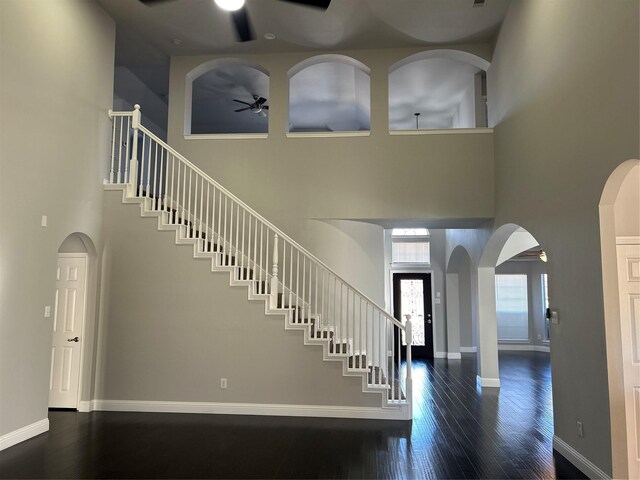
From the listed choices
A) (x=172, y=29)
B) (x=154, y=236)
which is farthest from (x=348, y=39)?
(x=154, y=236)

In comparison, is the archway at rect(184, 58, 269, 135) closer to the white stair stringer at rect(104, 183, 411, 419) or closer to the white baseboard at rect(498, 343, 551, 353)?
the white stair stringer at rect(104, 183, 411, 419)

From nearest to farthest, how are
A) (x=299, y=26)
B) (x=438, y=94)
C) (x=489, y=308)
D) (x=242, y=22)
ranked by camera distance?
1. (x=242, y=22)
2. (x=299, y=26)
3. (x=489, y=308)
4. (x=438, y=94)

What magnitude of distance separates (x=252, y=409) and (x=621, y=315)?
4.31 meters

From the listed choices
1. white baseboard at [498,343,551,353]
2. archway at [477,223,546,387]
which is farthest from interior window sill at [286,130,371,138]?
white baseboard at [498,343,551,353]

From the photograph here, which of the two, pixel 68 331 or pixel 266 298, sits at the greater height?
pixel 266 298

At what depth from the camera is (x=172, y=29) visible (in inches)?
267

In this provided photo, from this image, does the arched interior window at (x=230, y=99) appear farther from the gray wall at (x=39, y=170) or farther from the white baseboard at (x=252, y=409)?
the white baseboard at (x=252, y=409)

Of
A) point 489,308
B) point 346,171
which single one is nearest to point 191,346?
point 346,171

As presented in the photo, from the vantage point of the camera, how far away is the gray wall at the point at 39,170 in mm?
4484

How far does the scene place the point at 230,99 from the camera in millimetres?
9945

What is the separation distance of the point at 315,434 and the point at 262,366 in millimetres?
1222

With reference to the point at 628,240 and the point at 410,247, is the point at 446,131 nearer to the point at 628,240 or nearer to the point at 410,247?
the point at 628,240

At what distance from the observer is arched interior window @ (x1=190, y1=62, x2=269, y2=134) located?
28.2ft

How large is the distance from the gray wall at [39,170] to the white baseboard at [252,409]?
53 centimetres
